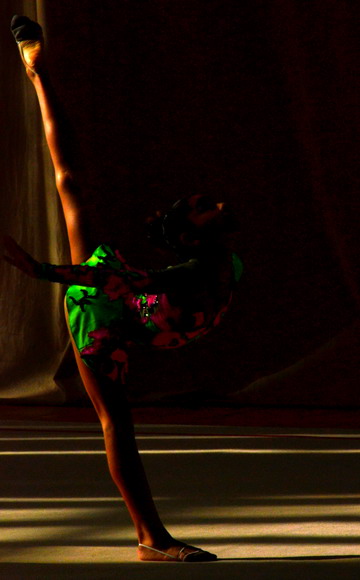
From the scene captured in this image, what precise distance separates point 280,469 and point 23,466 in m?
0.71

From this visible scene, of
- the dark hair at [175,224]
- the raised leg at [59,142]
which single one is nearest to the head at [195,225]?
the dark hair at [175,224]

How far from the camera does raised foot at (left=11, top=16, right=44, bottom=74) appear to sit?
2.30m

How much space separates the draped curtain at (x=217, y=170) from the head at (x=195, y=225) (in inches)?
104

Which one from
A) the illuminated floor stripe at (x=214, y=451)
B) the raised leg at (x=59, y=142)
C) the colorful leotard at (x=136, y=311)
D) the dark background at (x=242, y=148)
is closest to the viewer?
the colorful leotard at (x=136, y=311)

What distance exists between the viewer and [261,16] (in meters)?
4.73

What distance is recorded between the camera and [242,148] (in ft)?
15.7

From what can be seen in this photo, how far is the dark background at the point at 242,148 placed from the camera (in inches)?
184

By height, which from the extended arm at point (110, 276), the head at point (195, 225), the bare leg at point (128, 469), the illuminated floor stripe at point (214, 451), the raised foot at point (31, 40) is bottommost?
the illuminated floor stripe at point (214, 451)

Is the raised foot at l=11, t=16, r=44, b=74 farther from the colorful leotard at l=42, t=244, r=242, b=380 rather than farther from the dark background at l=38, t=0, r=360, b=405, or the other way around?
the dark background at l=38, t=0, r=360, b=405

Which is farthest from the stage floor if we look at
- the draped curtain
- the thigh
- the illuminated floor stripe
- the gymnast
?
the draped curtain

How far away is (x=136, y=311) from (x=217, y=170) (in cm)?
282

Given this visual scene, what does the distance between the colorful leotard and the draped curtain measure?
267cm

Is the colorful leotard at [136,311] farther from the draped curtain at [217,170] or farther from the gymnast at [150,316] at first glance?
the draped curtain at [217,170]
